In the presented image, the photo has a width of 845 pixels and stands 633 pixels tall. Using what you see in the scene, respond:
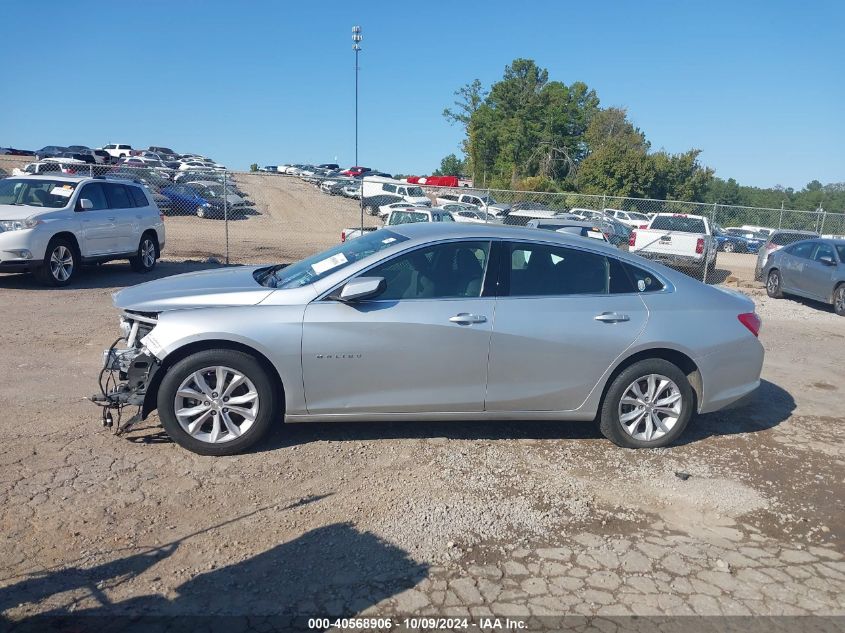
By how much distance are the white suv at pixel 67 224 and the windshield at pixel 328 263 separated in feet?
22.0

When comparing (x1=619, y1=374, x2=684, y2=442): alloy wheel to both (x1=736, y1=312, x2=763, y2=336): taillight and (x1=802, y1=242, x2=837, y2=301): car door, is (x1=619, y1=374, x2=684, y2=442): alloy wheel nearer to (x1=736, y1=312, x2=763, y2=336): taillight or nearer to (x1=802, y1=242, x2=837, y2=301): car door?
(x1=736, y1=312, x2=763, y2=336): taillight

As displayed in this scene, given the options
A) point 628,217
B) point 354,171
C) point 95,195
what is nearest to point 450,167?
point 354,171

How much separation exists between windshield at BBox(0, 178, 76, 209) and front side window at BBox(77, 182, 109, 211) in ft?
0.65

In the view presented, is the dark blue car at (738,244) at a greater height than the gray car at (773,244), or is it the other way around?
the gray car at (773,244)

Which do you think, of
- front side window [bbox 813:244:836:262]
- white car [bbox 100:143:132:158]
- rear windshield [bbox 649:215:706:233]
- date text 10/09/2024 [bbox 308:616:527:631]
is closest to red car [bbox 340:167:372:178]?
white car [bbox 100:143:132:158]

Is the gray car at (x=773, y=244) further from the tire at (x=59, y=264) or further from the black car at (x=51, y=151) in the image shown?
the black car at (x=51, y=151)

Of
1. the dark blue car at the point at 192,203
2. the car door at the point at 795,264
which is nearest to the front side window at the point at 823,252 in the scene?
the car door at the point at 795,264

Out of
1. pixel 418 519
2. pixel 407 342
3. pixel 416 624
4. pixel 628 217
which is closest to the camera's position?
pixel 416 624

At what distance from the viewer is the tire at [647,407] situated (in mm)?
5402

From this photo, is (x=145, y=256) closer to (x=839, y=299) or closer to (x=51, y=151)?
(x=839, y=299)

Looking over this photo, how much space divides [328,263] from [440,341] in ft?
3.62

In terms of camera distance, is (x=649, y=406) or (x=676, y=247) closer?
(x=649, y=406)

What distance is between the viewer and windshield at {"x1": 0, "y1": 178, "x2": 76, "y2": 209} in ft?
37.5

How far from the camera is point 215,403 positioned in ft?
16.0
